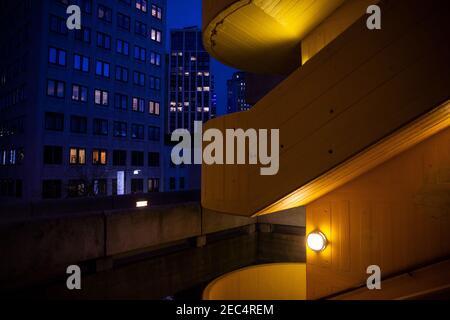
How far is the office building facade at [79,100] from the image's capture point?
35031 mm

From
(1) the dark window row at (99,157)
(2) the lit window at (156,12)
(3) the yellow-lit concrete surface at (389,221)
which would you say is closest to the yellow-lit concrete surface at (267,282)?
(3) the yellow-lit concrete surface at (389,221)

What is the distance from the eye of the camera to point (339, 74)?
3400 mm

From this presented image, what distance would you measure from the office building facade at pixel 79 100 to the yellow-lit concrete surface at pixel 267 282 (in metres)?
35.6

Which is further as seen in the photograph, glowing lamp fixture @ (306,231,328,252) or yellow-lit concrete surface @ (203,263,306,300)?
yellow-lit concrete surface @ (203,263,306,300)

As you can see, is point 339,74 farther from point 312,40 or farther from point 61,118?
point 61,118

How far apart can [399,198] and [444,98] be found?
209 centimetres

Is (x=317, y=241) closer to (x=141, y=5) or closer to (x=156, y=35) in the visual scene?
(x=156, y=35)

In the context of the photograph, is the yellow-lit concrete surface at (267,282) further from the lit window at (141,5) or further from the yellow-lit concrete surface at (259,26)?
the lit window at (141,5)

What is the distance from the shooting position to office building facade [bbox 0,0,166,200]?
115 ft

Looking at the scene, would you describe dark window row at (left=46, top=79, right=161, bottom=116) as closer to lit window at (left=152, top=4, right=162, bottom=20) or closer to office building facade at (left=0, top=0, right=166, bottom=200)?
office building facade at (left=0, top=0, right=166, bottom=200)

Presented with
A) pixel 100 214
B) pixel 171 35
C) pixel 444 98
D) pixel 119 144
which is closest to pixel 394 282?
pixel 444 98

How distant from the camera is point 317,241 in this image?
5.06m

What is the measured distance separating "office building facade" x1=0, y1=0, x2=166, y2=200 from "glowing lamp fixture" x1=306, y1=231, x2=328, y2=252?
37314 millimetres

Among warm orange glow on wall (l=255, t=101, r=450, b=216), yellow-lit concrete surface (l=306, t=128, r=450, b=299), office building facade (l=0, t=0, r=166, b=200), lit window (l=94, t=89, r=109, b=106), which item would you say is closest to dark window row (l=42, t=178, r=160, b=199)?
office building facade (l=0, t=0, r=166, b=200)
